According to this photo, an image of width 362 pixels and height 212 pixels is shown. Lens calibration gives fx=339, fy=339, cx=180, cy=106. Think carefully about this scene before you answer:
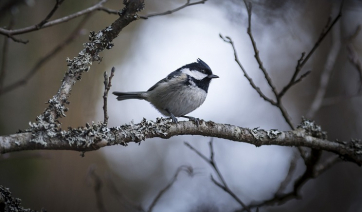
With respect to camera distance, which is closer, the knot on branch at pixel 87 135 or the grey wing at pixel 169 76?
the knot on branch at pixel 87 135

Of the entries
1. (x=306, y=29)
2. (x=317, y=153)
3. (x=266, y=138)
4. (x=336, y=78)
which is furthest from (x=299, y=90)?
(x=266, y=138)

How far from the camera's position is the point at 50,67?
17.5 ft

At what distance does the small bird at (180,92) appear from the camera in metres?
4.02

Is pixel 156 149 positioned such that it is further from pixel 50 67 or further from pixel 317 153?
pixel 317 153

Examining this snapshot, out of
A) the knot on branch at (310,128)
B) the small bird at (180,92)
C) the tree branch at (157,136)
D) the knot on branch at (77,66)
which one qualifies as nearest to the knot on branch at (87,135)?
the tree branch at (157,136)

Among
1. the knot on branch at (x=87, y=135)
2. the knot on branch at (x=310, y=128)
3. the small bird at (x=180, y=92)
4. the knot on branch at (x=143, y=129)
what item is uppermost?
the small bird at (x=180, y=92)

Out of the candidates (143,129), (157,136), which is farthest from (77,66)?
(157,136)

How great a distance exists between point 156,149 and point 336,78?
364 centimetres

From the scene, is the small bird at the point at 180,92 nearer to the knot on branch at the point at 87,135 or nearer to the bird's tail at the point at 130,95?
the bird's tail at the point at 130,95

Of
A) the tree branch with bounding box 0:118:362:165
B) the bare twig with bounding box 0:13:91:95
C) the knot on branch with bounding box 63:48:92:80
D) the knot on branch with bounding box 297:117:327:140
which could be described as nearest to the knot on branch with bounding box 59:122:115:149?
the tree branch with bounding box 0:118:362:165

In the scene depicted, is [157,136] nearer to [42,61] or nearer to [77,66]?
[77,66]

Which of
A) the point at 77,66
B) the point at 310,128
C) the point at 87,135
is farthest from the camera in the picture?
the point at 310,128

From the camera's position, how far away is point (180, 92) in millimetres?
4035

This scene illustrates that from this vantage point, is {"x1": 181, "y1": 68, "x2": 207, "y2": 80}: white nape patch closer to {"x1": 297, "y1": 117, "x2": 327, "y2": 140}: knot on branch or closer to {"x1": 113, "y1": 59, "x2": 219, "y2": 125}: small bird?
{"x1": 113, "y1": 59, "x2": 219, "y2": 125}: small bird
